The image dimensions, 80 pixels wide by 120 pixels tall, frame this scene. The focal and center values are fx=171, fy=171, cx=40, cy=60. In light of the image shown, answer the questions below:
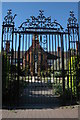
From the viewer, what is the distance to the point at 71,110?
6.09 meters

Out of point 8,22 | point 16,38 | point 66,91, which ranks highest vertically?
point 8,22

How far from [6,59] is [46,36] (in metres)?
1.94

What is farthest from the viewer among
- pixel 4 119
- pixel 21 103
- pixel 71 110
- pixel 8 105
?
pixel 21 103

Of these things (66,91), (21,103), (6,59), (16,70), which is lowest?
(21,103)

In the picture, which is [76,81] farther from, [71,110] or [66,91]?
[71,110]

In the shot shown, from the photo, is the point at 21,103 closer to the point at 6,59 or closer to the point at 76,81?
the point at 6,59

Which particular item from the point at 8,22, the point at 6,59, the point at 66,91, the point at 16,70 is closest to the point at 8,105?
the point at 16,70

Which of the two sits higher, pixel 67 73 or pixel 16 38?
pixel 16 38

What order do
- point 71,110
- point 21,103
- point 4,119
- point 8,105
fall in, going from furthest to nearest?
point 21,103 < point 8,105 < point 71,110 < point 4,119

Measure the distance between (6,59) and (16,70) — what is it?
2.04 feet

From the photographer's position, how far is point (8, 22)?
7.35 meters

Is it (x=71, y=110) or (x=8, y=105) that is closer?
(x=71, y=110)

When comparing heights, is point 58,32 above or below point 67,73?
above

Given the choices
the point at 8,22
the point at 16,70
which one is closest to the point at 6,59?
the point at 16,70
